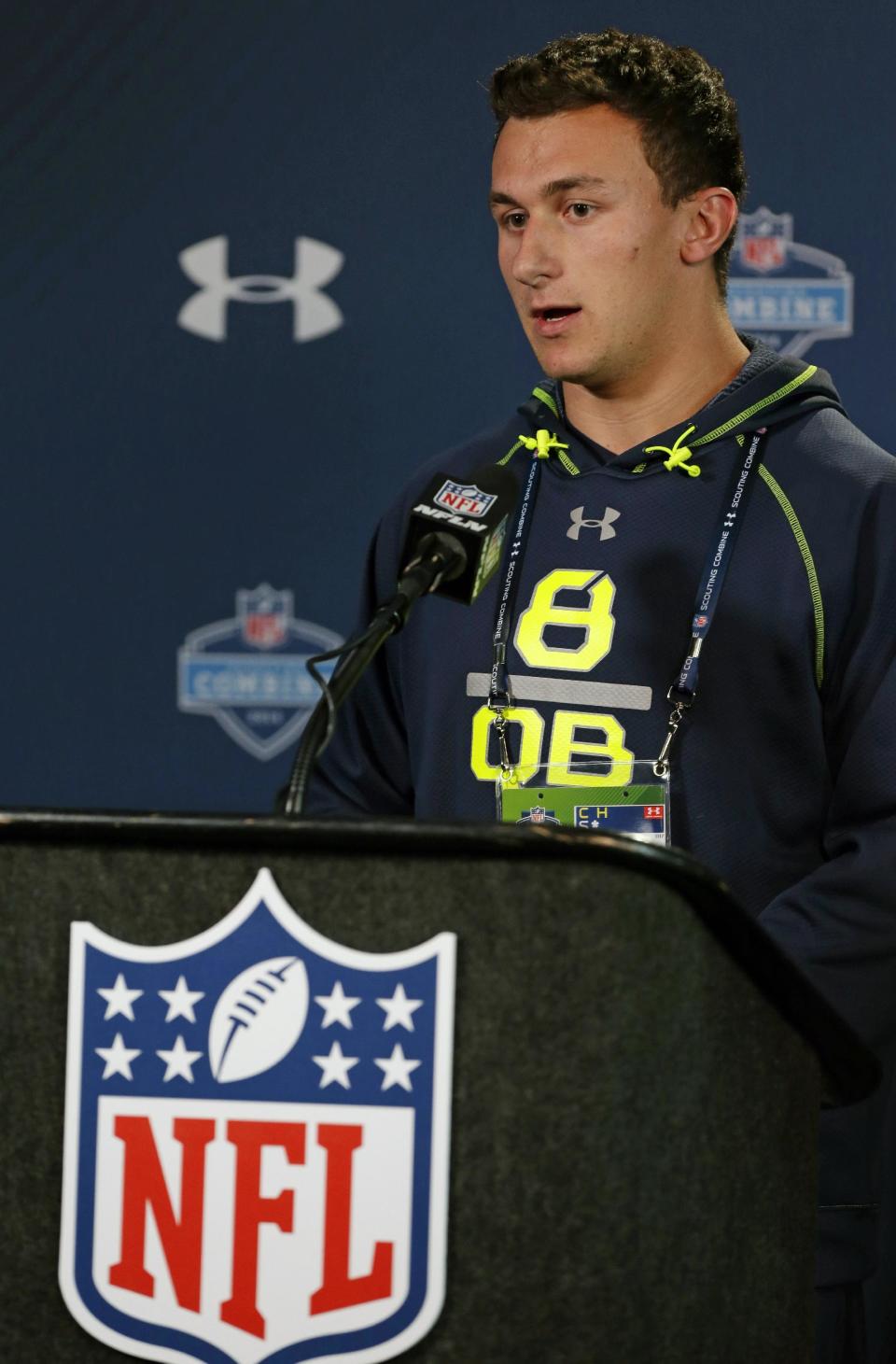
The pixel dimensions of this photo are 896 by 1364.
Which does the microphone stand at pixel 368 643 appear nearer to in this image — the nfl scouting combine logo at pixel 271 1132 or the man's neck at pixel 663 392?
the nfl scouting combine logo at pixel 271 1132

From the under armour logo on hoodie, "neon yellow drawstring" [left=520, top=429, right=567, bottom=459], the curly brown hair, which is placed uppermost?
the curly brown hair

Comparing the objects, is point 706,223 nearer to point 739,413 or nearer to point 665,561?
point 739,413

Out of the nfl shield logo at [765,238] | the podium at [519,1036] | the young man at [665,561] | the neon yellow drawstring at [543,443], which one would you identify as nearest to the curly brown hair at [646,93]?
the young man at [665,561]

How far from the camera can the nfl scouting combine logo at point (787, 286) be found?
2188 millimetres

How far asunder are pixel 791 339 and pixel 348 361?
61 cm

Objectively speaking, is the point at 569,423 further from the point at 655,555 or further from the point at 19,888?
the point at 19,888

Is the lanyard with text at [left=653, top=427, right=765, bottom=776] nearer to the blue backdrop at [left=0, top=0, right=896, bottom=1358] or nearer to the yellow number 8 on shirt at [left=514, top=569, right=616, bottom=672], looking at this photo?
the yellow number 8 on shirt at [left=514, top=569, right=616, bottom=672]

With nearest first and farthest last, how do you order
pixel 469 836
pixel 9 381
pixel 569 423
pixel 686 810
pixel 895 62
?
pixel 469 836 → pixel 686 810 → pixel 569 423 → pixel 895 62 → pixel 9 381

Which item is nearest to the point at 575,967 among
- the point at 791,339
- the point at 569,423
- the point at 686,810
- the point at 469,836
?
the point at 469,836

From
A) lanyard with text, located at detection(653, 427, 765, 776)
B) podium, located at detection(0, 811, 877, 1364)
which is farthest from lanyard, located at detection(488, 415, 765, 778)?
podium, located at detection(0, 811, 877, 1364)

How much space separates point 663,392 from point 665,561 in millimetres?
161

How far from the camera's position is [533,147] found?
1367 millimetres

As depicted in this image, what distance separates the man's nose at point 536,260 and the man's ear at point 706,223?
126 mm

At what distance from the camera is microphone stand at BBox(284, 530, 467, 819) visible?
0.72 metres
